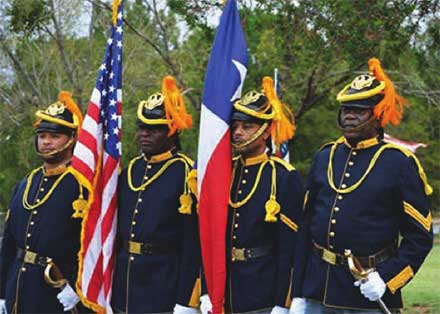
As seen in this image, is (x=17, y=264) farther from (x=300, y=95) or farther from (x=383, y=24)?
(x=300, y=95)

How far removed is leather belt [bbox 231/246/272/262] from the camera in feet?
17.5

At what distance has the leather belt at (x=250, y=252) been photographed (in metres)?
5.33

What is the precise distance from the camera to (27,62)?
60.0 feet

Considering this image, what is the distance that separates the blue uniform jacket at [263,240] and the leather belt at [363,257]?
0.25 meters

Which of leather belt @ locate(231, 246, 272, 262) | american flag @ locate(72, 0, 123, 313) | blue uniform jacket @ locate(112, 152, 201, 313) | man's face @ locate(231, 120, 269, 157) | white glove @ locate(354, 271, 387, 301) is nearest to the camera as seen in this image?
white glove @ locate(354, 271, 387, 301)

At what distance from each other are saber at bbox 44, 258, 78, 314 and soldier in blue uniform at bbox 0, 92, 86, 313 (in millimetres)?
15

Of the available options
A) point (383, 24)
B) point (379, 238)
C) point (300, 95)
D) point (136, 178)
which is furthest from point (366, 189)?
point (300, 95)

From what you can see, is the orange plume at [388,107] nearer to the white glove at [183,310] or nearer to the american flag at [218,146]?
A: the american flag at [218,146]

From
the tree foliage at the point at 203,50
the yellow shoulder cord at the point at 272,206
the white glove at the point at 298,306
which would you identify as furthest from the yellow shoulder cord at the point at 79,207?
the tree foliage at the point at 203,50

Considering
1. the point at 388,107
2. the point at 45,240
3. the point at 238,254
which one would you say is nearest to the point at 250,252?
the point at 238,254

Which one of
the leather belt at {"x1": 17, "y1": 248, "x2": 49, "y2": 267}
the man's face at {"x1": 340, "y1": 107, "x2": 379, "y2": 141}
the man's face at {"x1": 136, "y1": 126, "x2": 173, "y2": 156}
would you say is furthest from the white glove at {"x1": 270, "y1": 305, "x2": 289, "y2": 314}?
the leather belt at {"x1": 17, "y1": 248, "x2": 49, "y2": 267}

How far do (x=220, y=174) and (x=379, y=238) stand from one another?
1.06 metres

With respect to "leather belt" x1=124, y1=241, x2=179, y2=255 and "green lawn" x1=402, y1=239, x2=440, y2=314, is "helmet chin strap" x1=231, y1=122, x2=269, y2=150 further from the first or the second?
"green lawn" x1=402, y1=239, x2=440, y2=314

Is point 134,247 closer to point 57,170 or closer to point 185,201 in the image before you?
point 185,201
